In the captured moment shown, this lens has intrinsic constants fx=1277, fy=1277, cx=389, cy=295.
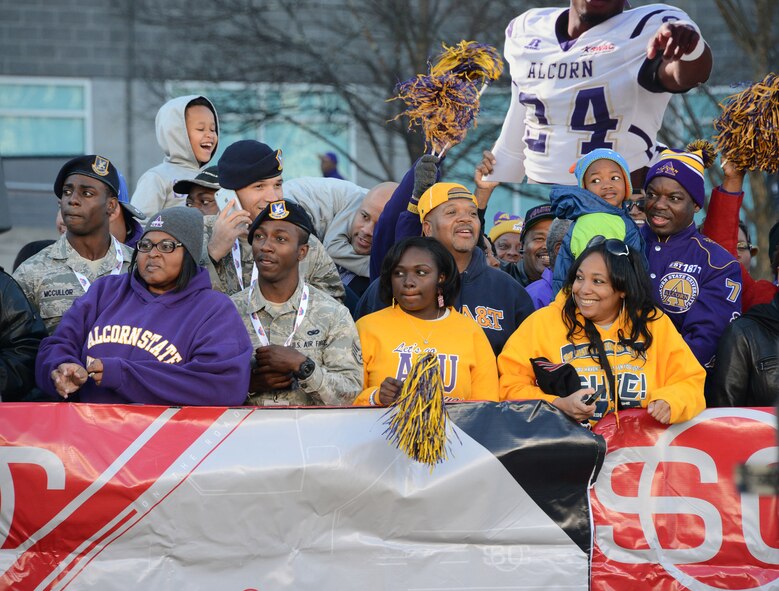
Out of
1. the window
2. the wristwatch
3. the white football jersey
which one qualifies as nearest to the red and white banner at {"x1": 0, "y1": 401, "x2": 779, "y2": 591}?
the wristwatch

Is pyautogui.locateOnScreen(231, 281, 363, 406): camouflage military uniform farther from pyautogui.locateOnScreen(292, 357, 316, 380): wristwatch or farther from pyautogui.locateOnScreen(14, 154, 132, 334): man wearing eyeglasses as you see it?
pyautogui.locateOnScreen(14, 154, 132, 334): man wearing eyeglasses

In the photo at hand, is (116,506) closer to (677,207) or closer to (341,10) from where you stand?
(677,207)

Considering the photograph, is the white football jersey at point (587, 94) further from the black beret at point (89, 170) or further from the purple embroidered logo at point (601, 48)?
the black beret at point (89, 170)

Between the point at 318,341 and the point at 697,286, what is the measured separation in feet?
6.72

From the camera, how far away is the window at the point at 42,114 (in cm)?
1773

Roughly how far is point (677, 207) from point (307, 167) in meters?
10.6

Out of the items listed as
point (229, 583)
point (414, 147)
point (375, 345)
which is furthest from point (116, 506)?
point (414, 147)

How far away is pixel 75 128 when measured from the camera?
1798cm

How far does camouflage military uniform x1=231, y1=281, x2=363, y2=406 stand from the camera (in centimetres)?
608

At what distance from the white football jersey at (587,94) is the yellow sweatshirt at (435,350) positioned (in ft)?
6.37

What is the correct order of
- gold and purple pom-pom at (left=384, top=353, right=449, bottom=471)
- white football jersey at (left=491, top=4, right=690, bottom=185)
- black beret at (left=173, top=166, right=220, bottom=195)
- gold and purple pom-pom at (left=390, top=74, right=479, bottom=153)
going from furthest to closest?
white football jersey at (left=491, top=4, right=690, bottom=185)
black beret at (left=173, top=166, right=220, bottom=195)
gold and purple pom-pom at (left=390, top=74, right=479, bottom=153)
gold and purple pom-pom at (left=384, top=353, right=449, bottom=471)

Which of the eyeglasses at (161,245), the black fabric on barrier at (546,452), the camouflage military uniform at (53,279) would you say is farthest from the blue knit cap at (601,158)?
the camouflage military uniform at (53,279)

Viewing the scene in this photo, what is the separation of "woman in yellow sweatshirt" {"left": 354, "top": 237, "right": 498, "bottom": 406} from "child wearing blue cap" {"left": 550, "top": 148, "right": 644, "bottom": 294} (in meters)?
0.63

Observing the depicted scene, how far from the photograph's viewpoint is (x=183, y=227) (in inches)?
242
